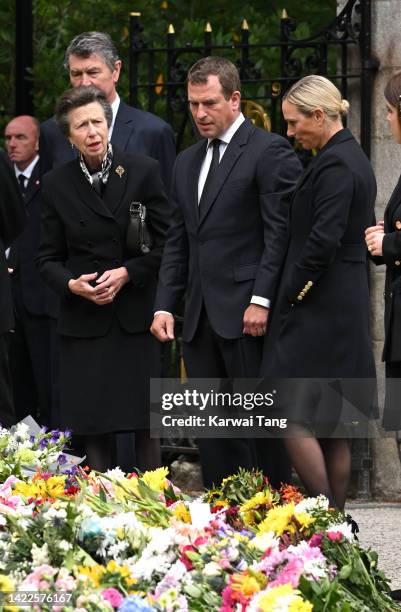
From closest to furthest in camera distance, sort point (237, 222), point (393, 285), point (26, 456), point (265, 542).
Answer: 1. point (265, 542)
2. point (26, 456)
3. point (393, 285)
4. point (237, 222)

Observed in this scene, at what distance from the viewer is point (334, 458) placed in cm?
622

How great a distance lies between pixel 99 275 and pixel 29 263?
1701mm

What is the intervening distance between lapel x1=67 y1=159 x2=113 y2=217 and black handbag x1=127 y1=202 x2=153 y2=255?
0.10 meters

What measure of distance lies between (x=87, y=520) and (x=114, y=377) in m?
2.78

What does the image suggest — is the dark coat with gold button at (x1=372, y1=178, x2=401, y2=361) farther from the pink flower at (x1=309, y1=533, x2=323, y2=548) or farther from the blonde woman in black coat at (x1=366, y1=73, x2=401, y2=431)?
the pink flower at (x1=309, y1=533, x2=323, y2=548)

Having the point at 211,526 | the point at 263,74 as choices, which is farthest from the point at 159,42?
the point at 211,526

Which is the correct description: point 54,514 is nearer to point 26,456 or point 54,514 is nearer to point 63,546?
point 63,546

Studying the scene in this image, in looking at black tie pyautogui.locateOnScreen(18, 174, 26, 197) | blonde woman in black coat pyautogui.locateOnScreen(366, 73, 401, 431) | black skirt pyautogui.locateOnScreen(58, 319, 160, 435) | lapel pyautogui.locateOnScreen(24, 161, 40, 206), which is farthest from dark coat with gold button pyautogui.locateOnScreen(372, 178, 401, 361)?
black tie pyautogui.locateOnScreen(18, 174, 26, 197)

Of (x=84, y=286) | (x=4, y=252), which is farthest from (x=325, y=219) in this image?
(x=4, y=252)

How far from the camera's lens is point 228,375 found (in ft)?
21.1

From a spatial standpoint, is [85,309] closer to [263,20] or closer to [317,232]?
[317,232]

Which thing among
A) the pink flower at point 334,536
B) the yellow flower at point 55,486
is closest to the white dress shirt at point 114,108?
the yellow flower at point 55,486

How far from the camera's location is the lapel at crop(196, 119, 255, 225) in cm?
645

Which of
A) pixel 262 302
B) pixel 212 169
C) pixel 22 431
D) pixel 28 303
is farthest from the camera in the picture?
pixel 28 303
